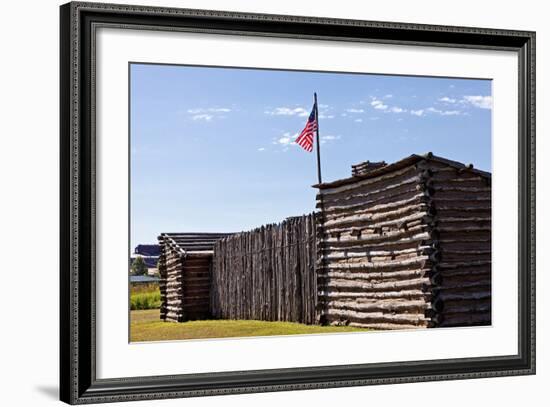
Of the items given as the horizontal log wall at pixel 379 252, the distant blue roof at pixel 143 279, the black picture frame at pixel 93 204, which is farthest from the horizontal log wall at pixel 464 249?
the distant blue roof at pixel 143 279

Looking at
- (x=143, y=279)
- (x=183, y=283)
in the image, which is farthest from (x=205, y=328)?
(x=143, y=279)

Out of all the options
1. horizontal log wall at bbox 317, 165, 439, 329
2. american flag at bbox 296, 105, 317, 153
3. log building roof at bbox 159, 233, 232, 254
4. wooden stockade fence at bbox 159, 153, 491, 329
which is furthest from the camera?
horizontal log wall at bbox 317, 165, 439, 329

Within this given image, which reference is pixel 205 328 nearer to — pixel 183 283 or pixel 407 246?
pixel 183 283

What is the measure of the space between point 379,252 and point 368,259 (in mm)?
130

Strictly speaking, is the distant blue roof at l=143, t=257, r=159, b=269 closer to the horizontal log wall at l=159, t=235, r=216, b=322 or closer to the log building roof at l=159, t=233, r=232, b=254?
the horizontal log wall at l=159, t=235, r=216, b=322

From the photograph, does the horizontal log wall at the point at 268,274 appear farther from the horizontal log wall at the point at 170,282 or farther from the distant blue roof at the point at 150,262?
the distant blue roof at the point at 150,262

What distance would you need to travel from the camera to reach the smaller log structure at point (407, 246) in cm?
823

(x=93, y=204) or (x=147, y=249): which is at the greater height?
(x=93, y=204)

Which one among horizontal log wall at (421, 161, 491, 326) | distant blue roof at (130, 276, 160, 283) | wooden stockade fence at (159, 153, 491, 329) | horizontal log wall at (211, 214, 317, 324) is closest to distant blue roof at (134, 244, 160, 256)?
distant blue roof at (130, 276, 160, 283)

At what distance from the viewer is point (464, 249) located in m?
8.30

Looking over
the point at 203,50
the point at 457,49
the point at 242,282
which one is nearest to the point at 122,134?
the point at 203,50

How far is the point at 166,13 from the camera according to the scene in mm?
7035

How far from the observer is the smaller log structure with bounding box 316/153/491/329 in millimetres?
8234

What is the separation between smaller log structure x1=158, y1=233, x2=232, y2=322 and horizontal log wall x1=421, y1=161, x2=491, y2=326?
198 centimetres
